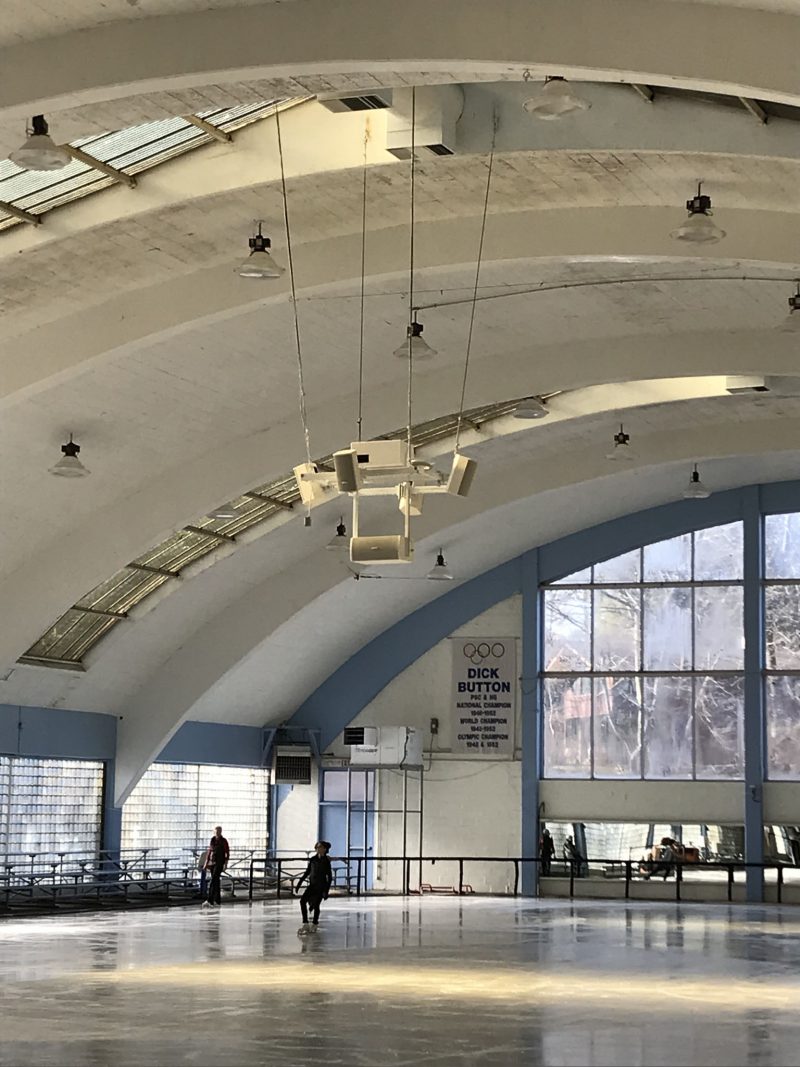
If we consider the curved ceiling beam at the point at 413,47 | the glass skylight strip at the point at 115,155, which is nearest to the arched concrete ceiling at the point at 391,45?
the curved ceiling beam at the point at 413,47

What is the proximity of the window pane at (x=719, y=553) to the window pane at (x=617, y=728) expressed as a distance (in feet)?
9.29

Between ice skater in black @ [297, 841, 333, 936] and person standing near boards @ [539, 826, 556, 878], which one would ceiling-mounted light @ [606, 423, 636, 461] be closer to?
ice skater in black @ [297, 841, 333, 936]

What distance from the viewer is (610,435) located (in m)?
28.5

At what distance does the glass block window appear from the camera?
98.5 ft

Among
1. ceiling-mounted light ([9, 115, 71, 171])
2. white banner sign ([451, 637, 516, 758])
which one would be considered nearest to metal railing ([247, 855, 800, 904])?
white banner sign ([451, 637, 516, 758])

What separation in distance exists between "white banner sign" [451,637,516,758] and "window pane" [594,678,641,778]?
1.99 meters

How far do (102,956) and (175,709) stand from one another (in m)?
13.5

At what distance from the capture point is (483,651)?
1452 inches

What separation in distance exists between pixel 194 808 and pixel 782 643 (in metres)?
13.4

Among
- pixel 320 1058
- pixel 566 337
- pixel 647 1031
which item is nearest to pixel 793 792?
pixel 566 337

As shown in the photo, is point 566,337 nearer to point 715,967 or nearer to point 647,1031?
point 715,967

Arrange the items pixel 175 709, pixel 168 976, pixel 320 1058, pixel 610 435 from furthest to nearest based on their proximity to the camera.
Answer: pixel 175 709
pixel 610 435
pixel 168 976
pixel 320 1058

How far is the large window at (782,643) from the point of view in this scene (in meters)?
34.3

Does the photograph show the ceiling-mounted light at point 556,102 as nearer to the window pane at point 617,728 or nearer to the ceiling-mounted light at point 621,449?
the ceiling-mounted light at point 621,449
